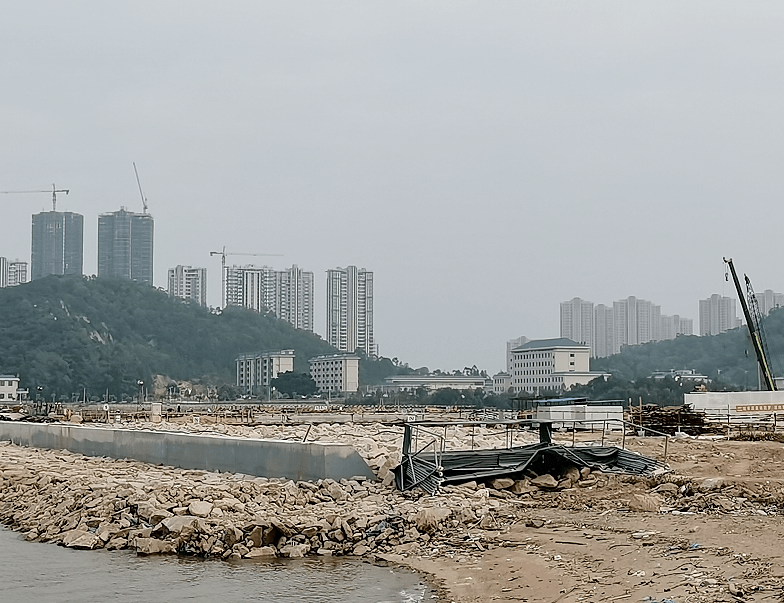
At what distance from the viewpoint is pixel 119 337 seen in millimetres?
163500

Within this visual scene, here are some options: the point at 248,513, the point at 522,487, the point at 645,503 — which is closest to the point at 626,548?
the point at 645,503

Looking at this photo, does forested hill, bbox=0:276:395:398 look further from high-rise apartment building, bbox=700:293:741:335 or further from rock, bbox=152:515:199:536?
rock, bbox=152:515:199:536

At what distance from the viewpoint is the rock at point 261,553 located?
42.1 feet

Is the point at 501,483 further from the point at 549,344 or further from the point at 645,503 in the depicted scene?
the point at 549,344

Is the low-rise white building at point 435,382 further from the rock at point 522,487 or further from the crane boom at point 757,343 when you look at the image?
the rock at point 522,487

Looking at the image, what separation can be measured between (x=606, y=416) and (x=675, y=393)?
55.6m

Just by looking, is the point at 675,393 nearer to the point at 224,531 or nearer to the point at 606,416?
the point at 606,416

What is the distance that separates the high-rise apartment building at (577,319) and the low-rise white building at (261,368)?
201 ft

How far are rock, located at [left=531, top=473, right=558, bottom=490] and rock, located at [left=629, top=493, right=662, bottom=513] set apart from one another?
2037mm

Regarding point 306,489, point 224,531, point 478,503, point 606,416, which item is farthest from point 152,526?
point 606,416

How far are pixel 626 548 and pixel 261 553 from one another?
4.64m

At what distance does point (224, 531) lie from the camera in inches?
523

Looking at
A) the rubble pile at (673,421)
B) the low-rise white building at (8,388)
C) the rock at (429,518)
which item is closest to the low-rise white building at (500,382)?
the low-rise white building at (8,388)

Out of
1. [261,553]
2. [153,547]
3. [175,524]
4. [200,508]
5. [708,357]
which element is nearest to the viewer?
[261,553]
